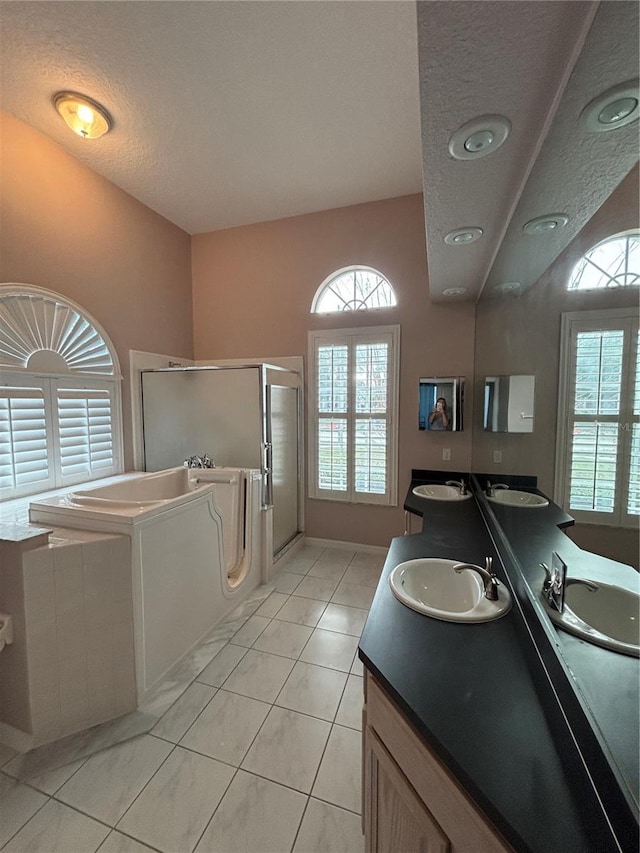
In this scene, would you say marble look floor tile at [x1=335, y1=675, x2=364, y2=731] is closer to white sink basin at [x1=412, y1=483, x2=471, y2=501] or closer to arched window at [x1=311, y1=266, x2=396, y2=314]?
white sink basin at [x1=412, y1=483, x2=471, y2=501]

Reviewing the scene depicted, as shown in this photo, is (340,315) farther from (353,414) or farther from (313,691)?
(313,691)

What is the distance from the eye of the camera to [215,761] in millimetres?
1397

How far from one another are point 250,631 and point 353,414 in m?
1.98

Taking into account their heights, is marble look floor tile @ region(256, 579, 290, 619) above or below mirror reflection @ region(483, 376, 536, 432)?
below

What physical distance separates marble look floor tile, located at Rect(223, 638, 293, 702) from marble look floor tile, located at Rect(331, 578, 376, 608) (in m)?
0.70

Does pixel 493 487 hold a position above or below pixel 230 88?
below

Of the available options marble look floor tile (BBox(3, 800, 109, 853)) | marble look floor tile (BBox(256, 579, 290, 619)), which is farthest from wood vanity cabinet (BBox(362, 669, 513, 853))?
marble look floor tile (BBox(256, 579, 290, 619))

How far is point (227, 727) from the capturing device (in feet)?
5.08

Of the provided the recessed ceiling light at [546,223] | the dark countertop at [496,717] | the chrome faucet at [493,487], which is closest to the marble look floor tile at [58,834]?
the dark countertop at [496,717]

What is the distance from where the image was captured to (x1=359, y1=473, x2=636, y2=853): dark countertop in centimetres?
56

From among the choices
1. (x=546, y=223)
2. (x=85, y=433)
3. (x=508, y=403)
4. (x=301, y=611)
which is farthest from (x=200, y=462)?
(x=546, y=223)

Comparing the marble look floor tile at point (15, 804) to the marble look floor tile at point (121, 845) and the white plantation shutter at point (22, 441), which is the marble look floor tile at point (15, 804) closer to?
the marble look floor tile at point (121, 845)

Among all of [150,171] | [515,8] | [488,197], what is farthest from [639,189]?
[150,171]

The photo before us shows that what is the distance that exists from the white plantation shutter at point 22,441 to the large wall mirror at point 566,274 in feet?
9.50
